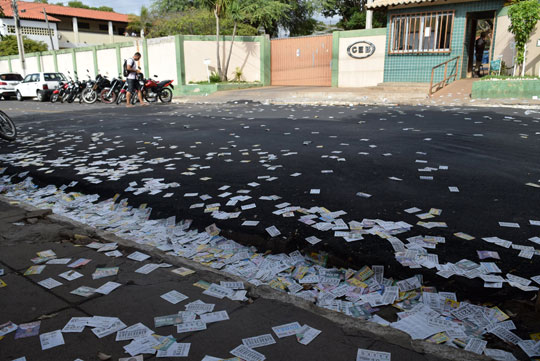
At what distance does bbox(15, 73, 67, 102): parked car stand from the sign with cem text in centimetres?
1561

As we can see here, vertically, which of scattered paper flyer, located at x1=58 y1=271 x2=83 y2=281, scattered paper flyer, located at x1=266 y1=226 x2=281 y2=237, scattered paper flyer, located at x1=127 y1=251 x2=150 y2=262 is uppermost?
scattered paper flyer, located at x1=266 y1=226 x2=281 y2=237

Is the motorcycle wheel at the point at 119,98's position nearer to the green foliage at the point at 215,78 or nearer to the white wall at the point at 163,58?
the white wall at the point at 163,58

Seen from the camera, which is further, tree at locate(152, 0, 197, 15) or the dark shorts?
tree at locate(152, 0, 197, 15)

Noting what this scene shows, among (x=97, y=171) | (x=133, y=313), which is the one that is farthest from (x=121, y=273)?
(x=97, y=171)

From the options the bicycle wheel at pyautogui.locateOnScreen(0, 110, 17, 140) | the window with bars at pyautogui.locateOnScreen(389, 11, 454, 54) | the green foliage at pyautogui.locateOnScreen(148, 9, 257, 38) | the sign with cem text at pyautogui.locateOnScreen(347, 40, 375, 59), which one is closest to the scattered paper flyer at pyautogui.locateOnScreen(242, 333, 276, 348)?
the bicycle wheel at pyautogui.locateOnScreen(0, 110, 17, 140)

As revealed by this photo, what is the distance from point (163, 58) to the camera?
76.8ft

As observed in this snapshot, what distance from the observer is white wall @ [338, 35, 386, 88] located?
62.3 ft

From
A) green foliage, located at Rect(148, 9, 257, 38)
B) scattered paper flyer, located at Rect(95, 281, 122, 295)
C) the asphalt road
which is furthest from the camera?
green foliage, located at Rect(148, 9, 257, 38)

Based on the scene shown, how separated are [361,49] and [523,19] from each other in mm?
7042

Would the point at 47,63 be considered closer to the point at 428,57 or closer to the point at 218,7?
the point at 218,7

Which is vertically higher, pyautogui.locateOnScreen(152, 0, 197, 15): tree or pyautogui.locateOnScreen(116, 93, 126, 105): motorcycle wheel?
pyautogui.locateOnScreen(152, 0, 197, 15): tree

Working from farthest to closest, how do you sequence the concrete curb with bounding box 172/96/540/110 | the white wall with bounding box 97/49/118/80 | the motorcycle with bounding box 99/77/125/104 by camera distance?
the white wall with bounding box 97/49/118/80 → the motorcycle with bounding box 99/77/125/104 → the concrete curb with bounding box 172/96/540/110

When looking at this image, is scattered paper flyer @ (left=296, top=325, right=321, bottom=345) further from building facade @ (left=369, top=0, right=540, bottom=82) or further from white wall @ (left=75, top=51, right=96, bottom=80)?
white wall @ (left=75, top=51, right=96, bottom=80)

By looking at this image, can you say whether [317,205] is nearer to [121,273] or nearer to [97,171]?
[121,273]
